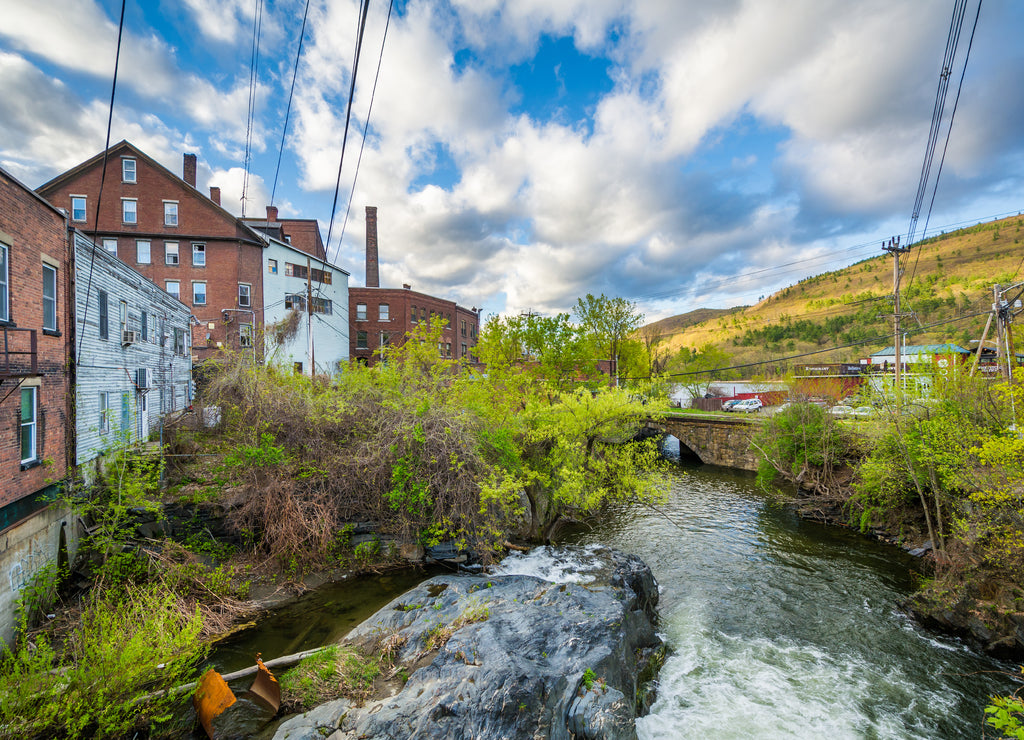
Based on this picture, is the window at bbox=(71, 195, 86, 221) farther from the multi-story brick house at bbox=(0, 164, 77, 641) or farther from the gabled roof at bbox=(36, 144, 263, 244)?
the multi-story brick house at bbox=(0, 164, 77, 641)

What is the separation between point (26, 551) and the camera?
9266 mm

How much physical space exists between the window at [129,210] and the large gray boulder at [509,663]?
1472 inches

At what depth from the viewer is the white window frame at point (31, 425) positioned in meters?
9.82

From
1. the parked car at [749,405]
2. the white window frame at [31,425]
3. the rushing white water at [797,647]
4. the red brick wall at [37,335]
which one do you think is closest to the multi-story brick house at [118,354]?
the red brick wall at [37,335]

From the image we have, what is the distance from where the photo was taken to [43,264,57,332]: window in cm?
1098

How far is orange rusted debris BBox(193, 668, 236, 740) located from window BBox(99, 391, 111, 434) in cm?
1092

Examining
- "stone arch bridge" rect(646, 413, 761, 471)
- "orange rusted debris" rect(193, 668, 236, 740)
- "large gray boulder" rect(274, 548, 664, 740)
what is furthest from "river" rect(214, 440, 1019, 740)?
"stone arch bridge" rect(646, 413, 761, 471)

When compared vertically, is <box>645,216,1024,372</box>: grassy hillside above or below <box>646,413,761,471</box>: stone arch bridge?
above

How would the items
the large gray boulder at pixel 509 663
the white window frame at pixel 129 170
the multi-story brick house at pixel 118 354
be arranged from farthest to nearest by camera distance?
the white window frame at pixel 129 170, the multi-story brick house at pixel 118 354, the large gray boulder at pixel 509 663

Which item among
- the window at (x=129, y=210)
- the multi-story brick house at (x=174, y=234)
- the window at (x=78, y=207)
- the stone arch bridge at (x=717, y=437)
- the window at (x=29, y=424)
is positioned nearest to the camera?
the window at (x=29, y=424)

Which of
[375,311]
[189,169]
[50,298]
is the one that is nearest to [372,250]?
[375,311]

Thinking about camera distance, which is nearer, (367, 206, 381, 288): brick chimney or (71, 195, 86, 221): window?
(71, 195, 86, 221): window

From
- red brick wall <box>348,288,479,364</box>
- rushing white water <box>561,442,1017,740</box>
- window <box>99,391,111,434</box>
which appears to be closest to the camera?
rushing white water <box>561,442,1017,740</box>

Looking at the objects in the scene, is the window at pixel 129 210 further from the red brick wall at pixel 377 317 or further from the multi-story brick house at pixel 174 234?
the red brick wall at pixel 377 317
